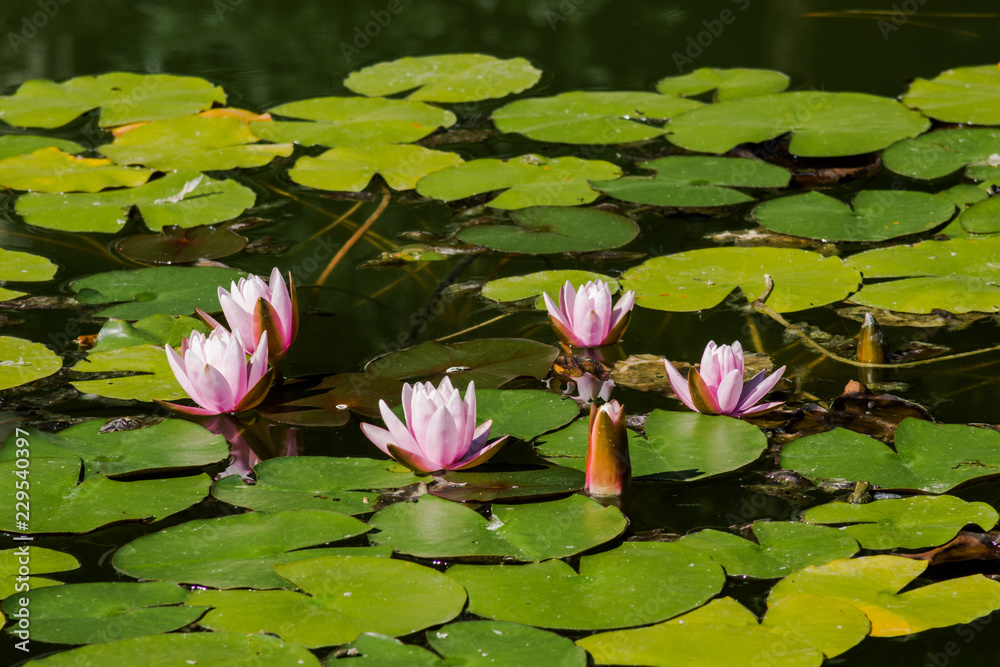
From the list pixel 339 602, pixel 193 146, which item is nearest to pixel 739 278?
pixel 339 602

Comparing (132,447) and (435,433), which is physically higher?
(435,433)

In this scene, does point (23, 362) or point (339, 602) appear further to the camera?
point (23, 362)

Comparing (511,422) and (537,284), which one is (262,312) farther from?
(537,284)

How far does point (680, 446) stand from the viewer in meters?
2.30

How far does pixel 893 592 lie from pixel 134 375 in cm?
204

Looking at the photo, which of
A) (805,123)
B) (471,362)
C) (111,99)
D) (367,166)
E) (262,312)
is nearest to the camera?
(262,312)

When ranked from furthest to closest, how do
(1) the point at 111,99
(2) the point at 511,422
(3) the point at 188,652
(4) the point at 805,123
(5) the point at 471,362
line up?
(1) the point at 111,99 < (4) the point at 805,123 < (5) the point at 471,362 < (2) the point at 511,422 < (3) the point at 188,652

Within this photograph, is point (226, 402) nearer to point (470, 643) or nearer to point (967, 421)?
point (470, 643)

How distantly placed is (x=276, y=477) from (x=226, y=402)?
400mm

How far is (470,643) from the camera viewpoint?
167 cm

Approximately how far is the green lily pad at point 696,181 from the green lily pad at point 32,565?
249 centimetres

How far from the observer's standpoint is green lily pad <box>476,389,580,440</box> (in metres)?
2.40

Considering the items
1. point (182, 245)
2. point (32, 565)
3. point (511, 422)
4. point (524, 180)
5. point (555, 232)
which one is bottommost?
point (32, 565)

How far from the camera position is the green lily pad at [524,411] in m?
2.40
